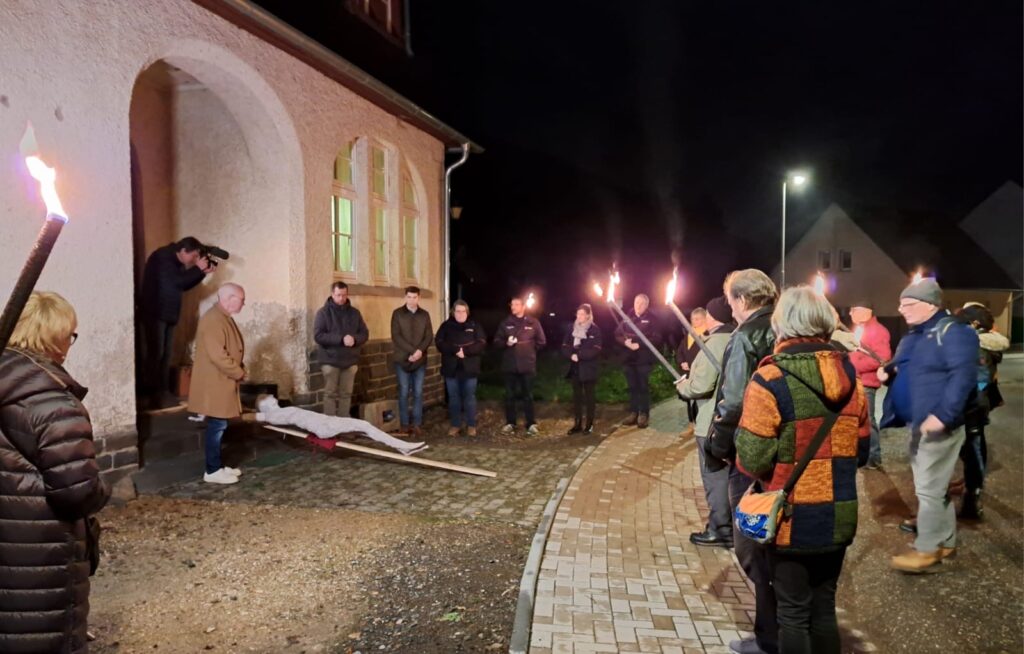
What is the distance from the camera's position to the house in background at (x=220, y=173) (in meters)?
5.81

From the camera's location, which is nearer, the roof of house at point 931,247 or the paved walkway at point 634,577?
the paved walkway at point 634,577

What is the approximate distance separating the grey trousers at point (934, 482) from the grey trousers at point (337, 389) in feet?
20.7

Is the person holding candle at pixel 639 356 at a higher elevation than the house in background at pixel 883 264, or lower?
lower

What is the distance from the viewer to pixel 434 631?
3877 mm

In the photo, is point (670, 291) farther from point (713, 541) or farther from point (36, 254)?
point (36, 254)

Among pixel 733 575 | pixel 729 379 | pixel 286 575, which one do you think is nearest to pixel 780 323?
pixel 729 379

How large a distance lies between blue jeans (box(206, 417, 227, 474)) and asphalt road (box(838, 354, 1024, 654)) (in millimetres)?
5563

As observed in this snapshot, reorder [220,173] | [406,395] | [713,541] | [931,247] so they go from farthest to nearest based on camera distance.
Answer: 1. [931,247]
2. [406,395]
3. [220,173]
4. [713,541]

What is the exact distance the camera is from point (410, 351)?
368 inches

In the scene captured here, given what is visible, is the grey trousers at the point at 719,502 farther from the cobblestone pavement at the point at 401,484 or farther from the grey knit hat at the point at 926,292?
the grey knit hat at the point at 926,292

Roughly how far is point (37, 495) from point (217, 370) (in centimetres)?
434

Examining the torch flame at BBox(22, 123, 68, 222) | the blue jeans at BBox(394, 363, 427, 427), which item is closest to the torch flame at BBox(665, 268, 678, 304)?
the torch flame at BBox(22, 123, 68, 222)

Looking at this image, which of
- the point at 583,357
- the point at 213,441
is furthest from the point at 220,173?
the point at 583,357

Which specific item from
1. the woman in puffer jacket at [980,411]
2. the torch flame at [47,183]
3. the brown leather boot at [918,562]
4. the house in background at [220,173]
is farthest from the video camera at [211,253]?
the woman in puffer jacket at [980,411]
